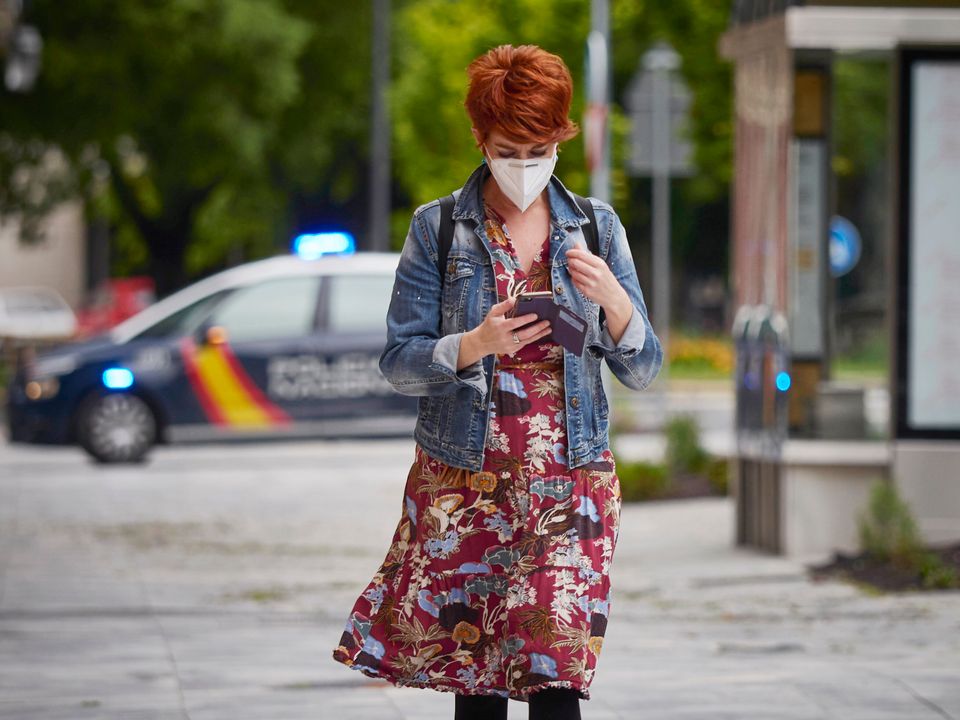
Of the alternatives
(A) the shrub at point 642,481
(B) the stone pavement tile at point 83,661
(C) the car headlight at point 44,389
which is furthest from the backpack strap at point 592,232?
(C) the car headlight at point 44,389

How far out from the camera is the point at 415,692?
6.55 meters

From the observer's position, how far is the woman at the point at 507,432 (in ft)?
13.4

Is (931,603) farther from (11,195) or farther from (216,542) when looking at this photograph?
(11,195)

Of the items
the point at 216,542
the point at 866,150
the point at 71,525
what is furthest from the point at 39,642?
the point at 866,150

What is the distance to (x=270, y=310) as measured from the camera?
1609 cm

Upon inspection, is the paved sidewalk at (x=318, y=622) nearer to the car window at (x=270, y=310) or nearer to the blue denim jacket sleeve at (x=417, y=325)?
the blue denim jacket sleeve at (x=417, y=325)

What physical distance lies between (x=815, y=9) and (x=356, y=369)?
7.05 meters

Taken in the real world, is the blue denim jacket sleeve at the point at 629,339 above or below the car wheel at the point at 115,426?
above

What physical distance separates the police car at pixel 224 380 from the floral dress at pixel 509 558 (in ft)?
38.4

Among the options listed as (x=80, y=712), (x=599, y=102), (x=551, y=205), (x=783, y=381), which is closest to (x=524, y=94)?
(x=551, y=205)

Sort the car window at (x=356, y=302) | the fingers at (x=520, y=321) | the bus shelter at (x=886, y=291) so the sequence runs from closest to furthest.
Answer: the fingers at (x=520, y=321), the bus shelter at (x=886, y=291), the car window at (x=356, y=302)

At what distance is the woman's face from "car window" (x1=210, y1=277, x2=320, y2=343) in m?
12.0

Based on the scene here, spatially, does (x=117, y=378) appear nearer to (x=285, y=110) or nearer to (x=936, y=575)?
(x=936, y=575)

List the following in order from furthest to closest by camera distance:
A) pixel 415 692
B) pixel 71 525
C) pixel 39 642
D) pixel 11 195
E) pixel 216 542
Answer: pixel 11 195, pixel 71 525, pixel 216 542, pixel 39 642, pixel 415 692
